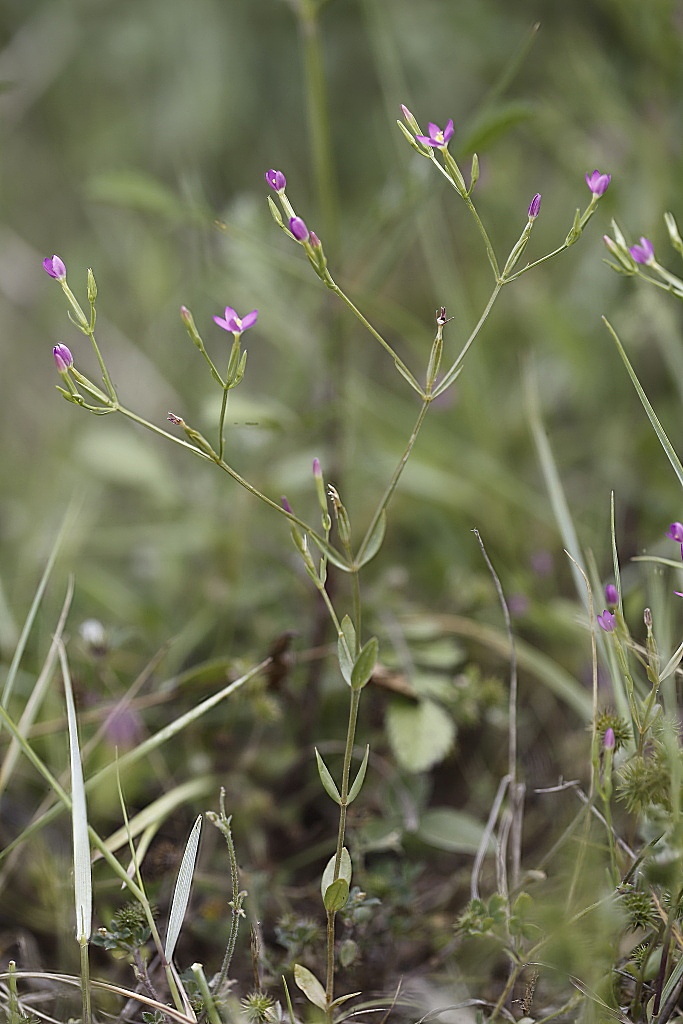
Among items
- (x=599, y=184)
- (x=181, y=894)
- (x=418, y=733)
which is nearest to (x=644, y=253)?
(x=599, y=184)

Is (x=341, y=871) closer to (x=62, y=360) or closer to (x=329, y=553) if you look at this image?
(x=329, y=553)

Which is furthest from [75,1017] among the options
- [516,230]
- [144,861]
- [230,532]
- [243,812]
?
[516,230]

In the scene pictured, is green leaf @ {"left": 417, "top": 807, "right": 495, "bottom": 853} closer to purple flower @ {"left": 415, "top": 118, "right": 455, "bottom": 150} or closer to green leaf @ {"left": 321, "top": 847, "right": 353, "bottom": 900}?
green leaf @ {"left": 321, "top": 847, "right": 353, "bottom": 900}

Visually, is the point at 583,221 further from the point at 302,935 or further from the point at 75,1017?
the point at 75,1017

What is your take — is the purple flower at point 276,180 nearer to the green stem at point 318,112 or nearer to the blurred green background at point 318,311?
the blurred green background at point 318,311

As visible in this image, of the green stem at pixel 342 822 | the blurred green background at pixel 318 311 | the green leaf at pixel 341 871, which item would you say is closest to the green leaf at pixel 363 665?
the green stem at pixel 342 822

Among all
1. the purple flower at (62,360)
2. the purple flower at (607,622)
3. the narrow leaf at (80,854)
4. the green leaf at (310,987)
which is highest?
the purple flower at (62,360)

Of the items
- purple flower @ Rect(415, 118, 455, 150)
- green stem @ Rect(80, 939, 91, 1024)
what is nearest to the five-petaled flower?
purple flower @ Rect(415, 118, 455, 150)
